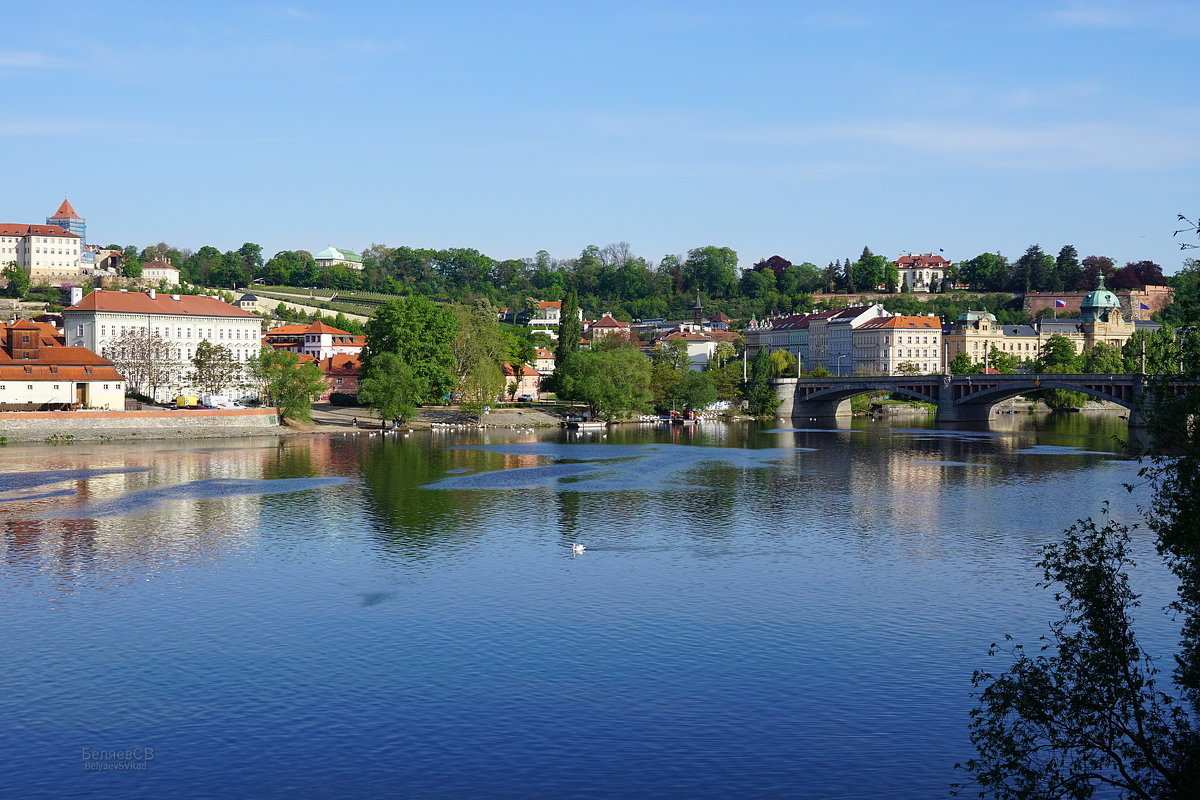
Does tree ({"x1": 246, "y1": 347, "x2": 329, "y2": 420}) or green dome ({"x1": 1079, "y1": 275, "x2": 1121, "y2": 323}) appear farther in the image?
green dome ({"x1": 1079, "y1": 275, "x2": 1121, "y2": 323})

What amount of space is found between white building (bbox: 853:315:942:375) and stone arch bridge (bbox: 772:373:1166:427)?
125 feet

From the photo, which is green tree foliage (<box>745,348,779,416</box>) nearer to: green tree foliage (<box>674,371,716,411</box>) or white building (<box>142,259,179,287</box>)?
green tree foliage (<box>674,371,716,411</box>)

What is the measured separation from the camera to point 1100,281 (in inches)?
6777

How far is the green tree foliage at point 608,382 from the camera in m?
108

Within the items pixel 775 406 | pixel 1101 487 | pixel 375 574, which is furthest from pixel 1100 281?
pixel 375 574

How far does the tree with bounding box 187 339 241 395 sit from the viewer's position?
99.6 metres

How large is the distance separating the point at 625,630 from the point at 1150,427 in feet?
49.3

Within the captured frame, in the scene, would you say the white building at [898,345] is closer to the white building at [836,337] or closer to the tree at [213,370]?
the white building at [836,337]

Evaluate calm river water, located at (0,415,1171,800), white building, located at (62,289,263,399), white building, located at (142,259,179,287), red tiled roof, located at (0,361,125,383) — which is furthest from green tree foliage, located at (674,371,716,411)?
white building, located at (142,259,179,287)

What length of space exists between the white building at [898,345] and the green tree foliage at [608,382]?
210ft

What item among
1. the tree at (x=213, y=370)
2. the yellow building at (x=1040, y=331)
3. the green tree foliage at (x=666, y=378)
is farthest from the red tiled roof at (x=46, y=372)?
the yellow building at (x=1040, y=331)

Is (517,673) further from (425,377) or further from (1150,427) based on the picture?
(425,377)

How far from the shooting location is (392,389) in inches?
3750

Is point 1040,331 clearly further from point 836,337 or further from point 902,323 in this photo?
point 836,337
